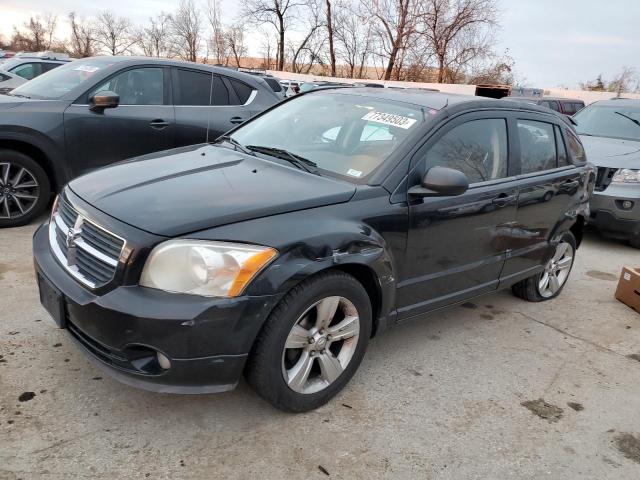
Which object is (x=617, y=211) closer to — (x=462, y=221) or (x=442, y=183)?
(x=462, y=221)

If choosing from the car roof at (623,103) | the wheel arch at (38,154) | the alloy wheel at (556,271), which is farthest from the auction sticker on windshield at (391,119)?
the car roof at (623,103)

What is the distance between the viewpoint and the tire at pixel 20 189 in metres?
4.94

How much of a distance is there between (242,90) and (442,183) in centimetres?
410

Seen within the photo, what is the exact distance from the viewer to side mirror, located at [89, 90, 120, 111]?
512 centimetres

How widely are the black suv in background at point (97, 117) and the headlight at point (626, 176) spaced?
451 cm

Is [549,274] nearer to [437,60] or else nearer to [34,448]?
[34,448]

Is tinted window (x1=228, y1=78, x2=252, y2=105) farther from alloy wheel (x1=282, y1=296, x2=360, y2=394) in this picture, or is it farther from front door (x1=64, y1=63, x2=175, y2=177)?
alloy wheel (x1=282, y1=296, x2=360, y2=394)

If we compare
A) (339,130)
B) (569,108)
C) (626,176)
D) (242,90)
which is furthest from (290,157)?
(569,108)

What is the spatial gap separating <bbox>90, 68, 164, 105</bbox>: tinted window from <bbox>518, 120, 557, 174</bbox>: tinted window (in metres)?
3.78

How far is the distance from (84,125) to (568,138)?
4.50 meters

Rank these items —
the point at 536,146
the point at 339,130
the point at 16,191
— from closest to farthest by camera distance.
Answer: the point at 339,130 → the point at 536,146 → the point at 16,191

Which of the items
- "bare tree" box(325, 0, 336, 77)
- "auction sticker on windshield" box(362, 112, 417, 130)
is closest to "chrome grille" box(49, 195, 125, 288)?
"auction sticker on windshield" box(362, 112, 417, 130)

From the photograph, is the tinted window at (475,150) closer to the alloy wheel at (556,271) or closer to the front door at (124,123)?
the alloy wheel at (556,271)

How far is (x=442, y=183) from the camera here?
2.85 metres
